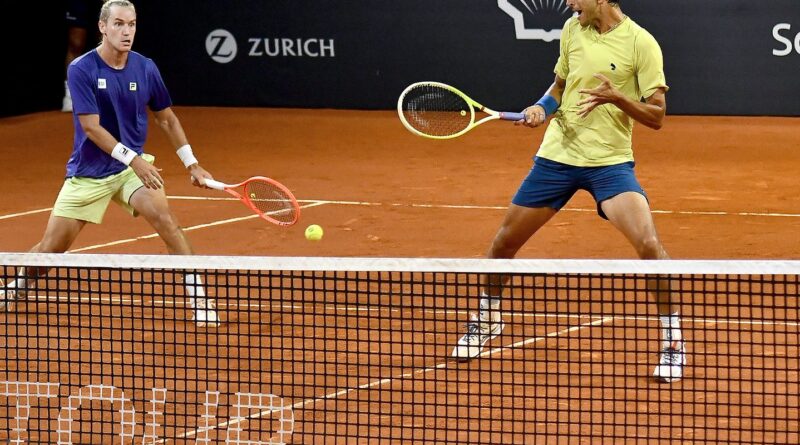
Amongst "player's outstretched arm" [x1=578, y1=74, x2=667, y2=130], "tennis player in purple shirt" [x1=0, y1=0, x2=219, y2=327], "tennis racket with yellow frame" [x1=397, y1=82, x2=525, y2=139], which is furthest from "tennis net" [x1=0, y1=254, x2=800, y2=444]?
"tennis racket with yellow frame" [x1=397, y1=82, x2=525, y2=139]

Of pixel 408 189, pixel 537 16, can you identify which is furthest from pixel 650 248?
pixel 537 16

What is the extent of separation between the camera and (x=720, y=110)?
1547 centimetres

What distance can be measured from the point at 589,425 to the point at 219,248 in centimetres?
431

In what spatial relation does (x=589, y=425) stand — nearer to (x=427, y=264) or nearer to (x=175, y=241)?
(x=427, y=264)

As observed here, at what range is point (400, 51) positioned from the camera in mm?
16016

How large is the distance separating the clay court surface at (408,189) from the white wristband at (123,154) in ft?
3.04

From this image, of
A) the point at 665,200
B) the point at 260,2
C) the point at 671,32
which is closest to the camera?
the point at 665,200

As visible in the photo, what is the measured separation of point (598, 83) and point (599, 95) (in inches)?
15.5

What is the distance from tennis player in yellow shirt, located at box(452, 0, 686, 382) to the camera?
19.7 ft

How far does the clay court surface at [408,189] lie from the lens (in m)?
9.14

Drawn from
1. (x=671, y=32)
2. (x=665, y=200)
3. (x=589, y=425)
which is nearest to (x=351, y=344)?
(x=589, y=425)

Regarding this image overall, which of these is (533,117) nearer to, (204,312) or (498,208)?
(204,312)

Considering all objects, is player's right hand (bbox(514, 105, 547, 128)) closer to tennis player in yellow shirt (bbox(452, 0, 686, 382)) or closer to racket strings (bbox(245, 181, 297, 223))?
tennis player in yellow shirt (bbox(452, 0, 686, 382))

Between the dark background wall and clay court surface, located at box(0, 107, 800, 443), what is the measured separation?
31 centimetres
